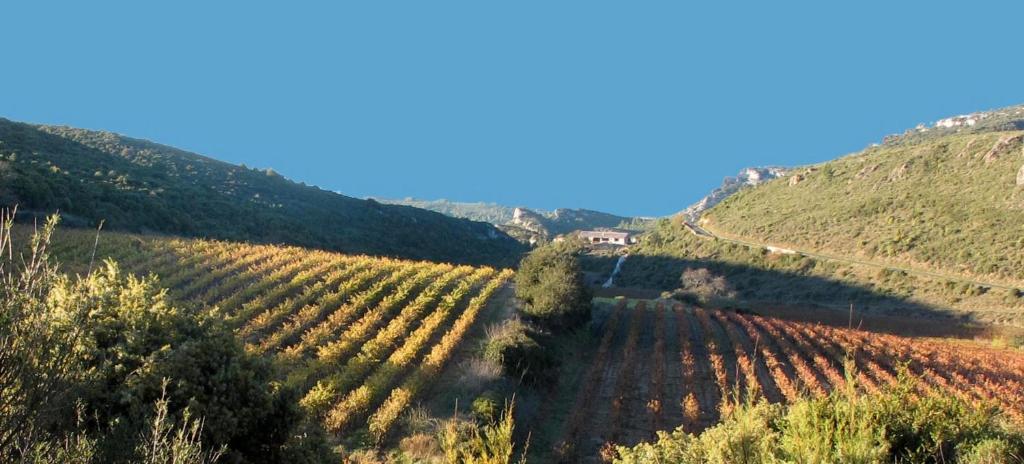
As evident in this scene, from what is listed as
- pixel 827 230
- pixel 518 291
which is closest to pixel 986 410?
pixel 518 291

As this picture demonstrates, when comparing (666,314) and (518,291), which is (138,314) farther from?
(666,314)

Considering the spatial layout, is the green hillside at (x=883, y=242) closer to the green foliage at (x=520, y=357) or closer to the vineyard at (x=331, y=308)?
the vineyard at (x=331, y=308)

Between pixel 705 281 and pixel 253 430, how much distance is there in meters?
47.4

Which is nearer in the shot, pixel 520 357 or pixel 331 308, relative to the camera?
pixel 520 357

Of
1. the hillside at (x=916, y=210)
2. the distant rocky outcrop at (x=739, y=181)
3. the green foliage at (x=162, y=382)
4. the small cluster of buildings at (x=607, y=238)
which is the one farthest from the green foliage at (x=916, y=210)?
the distant rocky outcrop at (x=739, y=181)

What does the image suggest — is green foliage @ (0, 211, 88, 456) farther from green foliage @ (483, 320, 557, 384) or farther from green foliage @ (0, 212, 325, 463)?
green foliage @ (483, 320, 557, 384)

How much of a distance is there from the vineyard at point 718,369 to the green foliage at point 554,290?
1.79 metres

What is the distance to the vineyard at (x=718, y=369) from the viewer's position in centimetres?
1452

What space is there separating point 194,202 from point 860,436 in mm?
48445

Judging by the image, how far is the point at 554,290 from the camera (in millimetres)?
22688

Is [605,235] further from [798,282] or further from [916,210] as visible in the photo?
[798,282]

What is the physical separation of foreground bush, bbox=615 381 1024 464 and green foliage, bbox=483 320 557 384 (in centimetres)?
997

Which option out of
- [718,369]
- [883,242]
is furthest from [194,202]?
[883,242]

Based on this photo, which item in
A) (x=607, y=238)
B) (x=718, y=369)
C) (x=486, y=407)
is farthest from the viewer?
(x=607, y=238)
